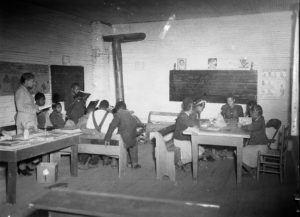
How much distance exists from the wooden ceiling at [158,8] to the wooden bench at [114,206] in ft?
17.5

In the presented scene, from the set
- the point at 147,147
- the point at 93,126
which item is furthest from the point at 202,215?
the point at 147,147

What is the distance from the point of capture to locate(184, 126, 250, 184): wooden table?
5836 millimetres

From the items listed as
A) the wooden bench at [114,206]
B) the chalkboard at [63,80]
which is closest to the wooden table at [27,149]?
the wooden bench at [114,206]

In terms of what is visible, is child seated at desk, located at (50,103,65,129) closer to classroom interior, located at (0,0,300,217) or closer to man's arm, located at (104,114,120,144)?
classroom interior, located at (0,0,300,217)

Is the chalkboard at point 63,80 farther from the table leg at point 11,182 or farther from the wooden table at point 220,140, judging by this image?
the wooden table at point 220,140

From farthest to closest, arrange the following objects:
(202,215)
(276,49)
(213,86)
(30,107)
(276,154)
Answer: (213,86)
(276,49)
(30,107)
(276,154)
(202,215)

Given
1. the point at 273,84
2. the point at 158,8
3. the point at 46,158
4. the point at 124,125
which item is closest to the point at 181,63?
the point at 158,8

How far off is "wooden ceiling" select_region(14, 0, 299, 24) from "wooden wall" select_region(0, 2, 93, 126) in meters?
0.31

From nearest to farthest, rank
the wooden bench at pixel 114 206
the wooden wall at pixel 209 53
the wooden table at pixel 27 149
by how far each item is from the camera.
Answer: the wooden bench at pixel 114 206 → the wooden table at pixel 27 149 → the wooden wall at pixel 209 53

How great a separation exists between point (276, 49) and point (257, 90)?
49.3 inches

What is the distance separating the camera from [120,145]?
20.6ft

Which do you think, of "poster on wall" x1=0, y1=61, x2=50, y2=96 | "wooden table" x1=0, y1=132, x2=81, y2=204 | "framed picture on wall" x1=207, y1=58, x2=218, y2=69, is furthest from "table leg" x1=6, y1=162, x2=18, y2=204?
"framed picture on wall" x1=207, y1=58, x2=218, y2=69

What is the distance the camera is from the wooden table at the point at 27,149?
4812 millimetres

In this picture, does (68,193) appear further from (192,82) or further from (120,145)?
(192,82)
